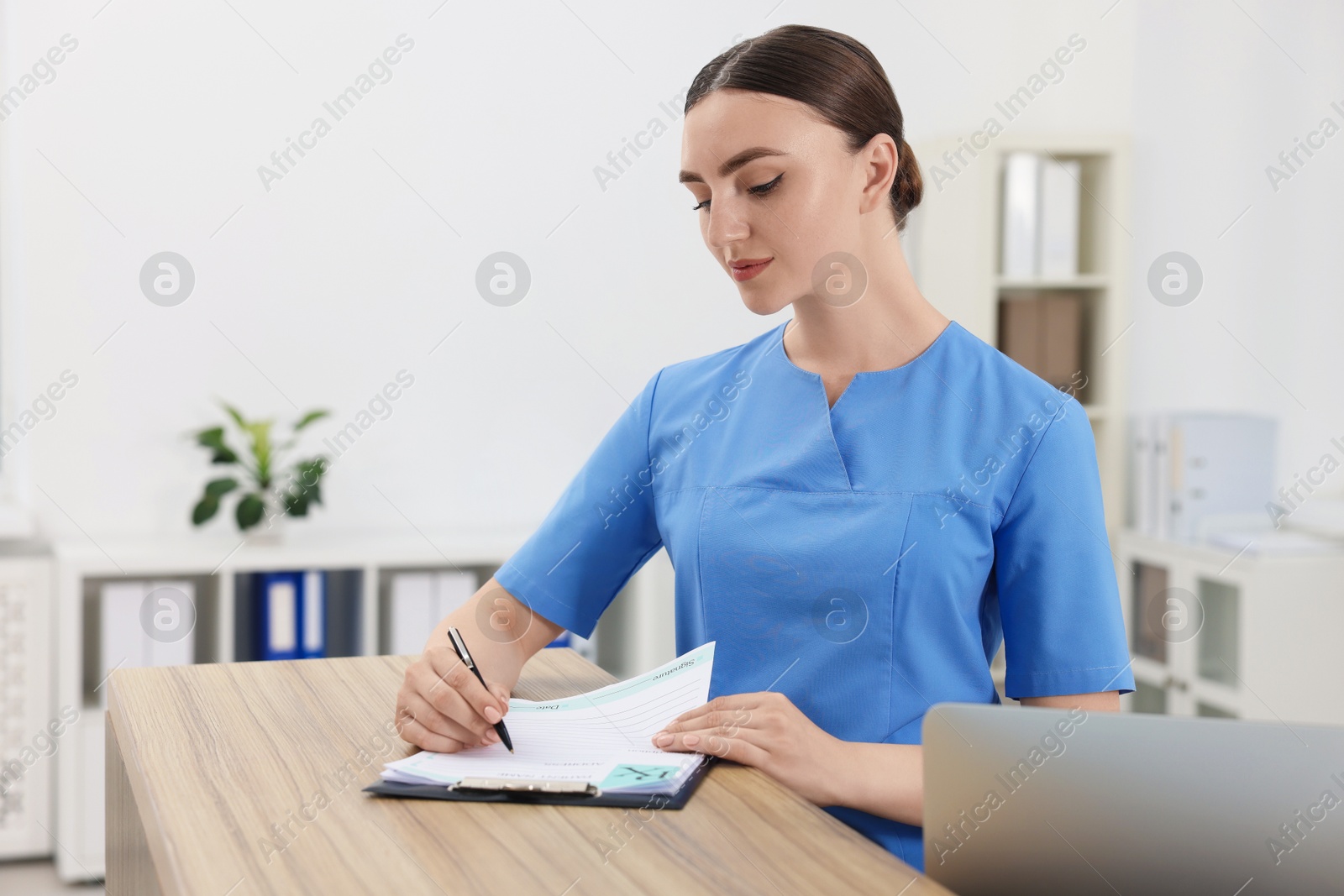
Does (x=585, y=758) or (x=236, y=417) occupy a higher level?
(x=236, y=417)

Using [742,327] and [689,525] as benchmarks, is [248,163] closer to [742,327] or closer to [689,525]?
[742,327]

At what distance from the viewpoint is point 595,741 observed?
945 millimetres

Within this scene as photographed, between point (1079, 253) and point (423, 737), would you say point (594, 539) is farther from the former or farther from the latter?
point (1079, 253)

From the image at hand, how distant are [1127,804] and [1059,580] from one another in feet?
1.37

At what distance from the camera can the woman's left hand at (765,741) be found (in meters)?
0.90

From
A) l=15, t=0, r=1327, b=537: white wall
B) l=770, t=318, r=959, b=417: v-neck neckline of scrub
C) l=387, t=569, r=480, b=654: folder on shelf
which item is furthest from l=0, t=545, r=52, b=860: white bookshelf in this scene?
l=770, t=318, r=959, b=417: v-neck neckline of scrub

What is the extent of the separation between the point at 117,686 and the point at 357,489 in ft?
6.74

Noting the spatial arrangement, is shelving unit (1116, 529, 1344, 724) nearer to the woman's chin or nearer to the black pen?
the woman's chin

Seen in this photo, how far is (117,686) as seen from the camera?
3.59 ft

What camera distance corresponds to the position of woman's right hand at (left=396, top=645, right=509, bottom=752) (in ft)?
3.05

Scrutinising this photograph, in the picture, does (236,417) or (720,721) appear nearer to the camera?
(720,721)

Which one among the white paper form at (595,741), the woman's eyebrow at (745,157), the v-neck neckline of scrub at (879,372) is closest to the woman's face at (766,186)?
the woman's eyebrow at (745,157)

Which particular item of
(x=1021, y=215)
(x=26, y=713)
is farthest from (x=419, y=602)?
(x=1021, y=215)

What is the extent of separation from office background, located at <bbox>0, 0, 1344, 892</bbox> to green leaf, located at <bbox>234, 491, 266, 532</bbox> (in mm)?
84
